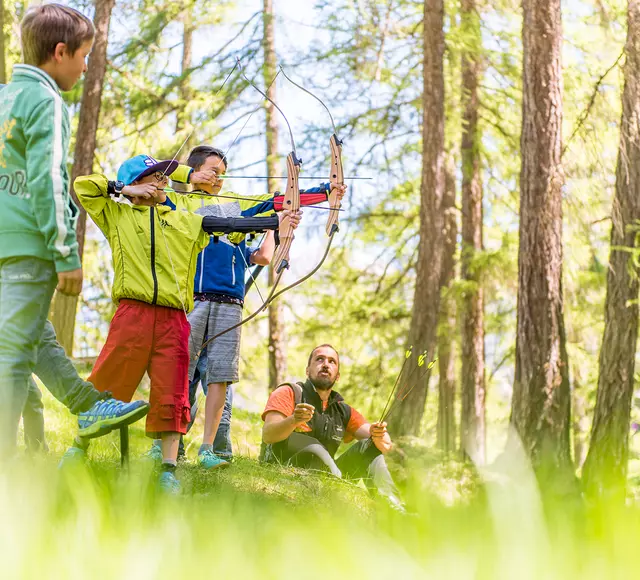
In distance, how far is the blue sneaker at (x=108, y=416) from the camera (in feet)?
10.3

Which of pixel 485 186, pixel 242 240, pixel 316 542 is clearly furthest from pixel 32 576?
pixel 485 186

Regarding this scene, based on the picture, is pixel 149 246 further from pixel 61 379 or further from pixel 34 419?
pixel 34 419

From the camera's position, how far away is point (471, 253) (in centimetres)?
1359

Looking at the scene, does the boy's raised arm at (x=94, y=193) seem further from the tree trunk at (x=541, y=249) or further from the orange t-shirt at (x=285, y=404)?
the tree trunk at (x=541, y=249)

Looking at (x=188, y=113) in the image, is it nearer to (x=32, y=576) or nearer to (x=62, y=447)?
(x=62, y=447)

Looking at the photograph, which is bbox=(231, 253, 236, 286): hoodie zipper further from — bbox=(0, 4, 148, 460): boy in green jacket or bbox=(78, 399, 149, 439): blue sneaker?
bbox=(0, 4, 148, 460): boy in green jacket

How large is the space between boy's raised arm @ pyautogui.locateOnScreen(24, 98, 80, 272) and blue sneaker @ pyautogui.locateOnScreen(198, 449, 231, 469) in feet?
6.20

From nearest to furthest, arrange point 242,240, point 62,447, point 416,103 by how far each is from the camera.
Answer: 1. point 242,240
2. point 62,447
3. point 416,103

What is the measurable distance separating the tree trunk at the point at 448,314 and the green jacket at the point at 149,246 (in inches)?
387

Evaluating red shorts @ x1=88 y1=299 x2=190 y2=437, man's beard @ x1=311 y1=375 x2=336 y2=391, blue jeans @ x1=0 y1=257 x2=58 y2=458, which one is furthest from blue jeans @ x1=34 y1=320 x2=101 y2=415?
man's beard @ x1=311 y1=375 x2=336 y2=391

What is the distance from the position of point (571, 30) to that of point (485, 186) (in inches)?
116

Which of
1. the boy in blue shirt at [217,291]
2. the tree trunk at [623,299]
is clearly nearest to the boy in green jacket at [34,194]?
the boy in blue shirt at [217,291]

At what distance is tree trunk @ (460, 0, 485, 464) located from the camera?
1350cm

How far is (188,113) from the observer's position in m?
13.3
